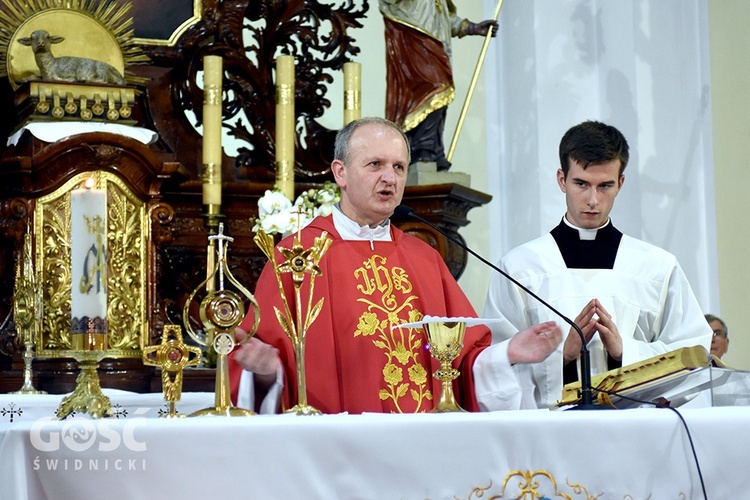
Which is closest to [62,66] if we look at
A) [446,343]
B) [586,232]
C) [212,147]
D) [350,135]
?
[212,147]

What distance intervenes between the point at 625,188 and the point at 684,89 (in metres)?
0.85

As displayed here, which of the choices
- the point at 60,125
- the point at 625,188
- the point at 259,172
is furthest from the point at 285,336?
the point at 625,188

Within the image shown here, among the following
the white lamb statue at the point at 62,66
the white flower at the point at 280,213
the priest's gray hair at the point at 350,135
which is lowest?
the white flower at the point at 280,213

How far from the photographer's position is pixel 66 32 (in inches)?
229

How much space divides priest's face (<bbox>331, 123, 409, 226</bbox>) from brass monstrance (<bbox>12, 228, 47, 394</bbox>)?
1525 millimetres

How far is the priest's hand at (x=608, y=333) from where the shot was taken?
12.1 feet

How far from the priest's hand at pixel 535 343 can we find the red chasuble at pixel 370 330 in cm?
31

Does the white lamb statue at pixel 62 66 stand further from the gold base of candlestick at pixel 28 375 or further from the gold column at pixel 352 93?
the gold base of candlestick at pixel 28 375

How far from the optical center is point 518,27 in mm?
8172

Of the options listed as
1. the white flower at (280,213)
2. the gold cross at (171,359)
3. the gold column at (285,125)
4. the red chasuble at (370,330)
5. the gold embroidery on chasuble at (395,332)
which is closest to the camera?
the gold cross at (171,359)

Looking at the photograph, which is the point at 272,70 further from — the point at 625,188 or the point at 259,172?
the point at 625,188

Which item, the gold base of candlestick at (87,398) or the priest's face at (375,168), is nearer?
the gold base of candlestick at (87,398)

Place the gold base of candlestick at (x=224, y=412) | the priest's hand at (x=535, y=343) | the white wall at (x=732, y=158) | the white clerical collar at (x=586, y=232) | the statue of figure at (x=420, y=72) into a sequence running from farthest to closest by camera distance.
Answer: the white wall at (x=732, y=158)
the statue of figure at (x=420, y=72)
the white clerical collar at (x=586, y=232)
the priest's hand at (x=535, y=343)
the gold base of candlestick at (x=224, y=412)

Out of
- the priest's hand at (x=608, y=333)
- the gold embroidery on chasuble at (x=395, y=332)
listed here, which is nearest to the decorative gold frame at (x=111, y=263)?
the gold embroidery on chasuble at (x=395, y=332)
